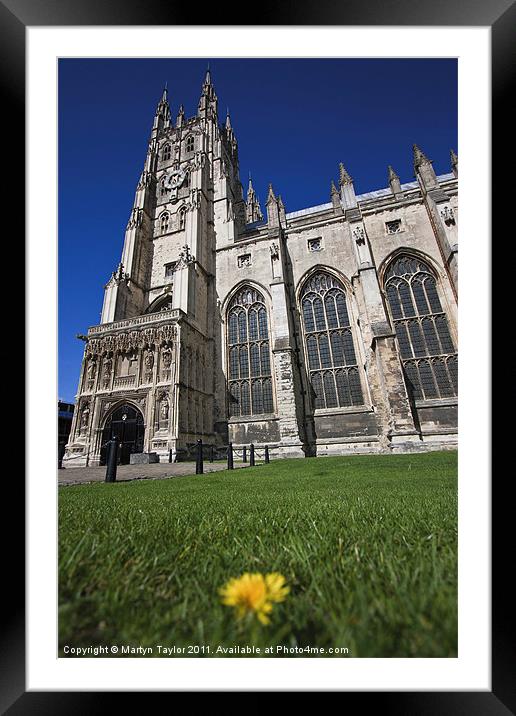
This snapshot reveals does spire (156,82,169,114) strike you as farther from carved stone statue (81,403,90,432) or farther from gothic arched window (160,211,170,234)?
carved stone statue (81,403,90,432)

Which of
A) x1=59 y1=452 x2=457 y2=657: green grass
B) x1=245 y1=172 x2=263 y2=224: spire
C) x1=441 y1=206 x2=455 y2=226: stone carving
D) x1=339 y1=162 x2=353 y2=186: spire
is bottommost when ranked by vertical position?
x1=59 y1=452 x2=457 y2=657: green grass

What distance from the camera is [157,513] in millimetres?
1630

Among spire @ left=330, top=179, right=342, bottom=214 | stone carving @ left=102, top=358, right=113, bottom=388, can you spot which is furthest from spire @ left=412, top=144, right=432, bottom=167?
stone carving @ left=102, top=358, right=113, bottom=388

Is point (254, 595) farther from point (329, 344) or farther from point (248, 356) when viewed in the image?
point (248, 356)

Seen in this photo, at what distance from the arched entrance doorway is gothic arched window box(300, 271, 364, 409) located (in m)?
Answer: 7.55

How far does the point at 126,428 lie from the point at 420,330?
13014mm

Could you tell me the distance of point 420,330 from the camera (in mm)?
13156

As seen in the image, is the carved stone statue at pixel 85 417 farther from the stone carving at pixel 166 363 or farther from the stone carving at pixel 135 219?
the stone carving at pixel 135 219

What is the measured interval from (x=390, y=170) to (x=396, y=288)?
706cm

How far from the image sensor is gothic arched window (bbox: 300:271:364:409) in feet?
44.3
